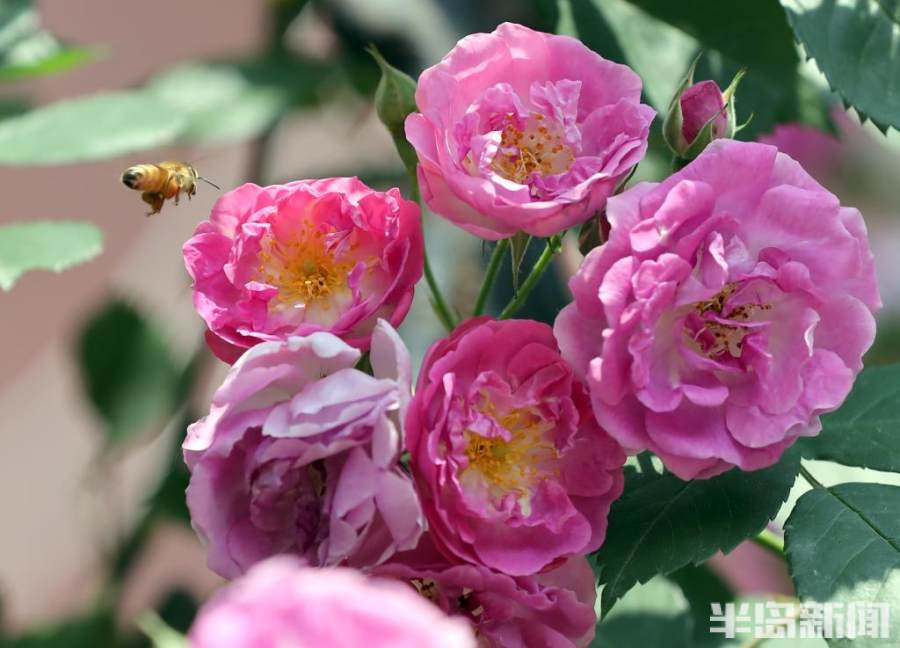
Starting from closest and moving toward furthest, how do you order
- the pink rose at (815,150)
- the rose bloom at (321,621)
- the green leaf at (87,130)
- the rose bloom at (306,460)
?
the rose bloom at (321,621) < the rose bloom at (306,460) < the green leaf at (87,130) < the pink rose at (815,150)

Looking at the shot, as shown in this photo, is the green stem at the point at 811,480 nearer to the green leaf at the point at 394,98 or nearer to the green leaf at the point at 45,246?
the green leaf at the point at 394,98

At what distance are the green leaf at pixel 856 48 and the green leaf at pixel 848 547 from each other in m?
0.23

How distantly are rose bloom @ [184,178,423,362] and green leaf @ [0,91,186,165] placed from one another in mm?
370

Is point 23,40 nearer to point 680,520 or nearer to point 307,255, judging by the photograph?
point 307,255

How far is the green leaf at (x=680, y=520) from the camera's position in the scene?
55 cm

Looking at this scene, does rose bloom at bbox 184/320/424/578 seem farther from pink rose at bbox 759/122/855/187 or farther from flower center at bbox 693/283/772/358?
pink rose at bbox 759/122/855/187

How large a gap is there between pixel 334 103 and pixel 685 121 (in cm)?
101

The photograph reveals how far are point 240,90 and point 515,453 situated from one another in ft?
2.78

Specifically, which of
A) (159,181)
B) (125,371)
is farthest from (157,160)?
(159,181)

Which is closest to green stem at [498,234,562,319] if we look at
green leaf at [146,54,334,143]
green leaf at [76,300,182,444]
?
green leaf at [146,54,334,143]

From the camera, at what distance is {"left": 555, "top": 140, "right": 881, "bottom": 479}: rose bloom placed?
1.64 ft

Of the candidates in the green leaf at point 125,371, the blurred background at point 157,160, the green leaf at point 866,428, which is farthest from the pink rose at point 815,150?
the green leaf at point 125,371

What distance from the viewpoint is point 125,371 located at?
1.29 meters

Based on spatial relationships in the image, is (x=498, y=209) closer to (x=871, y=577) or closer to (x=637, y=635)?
(x=871, y=577)
